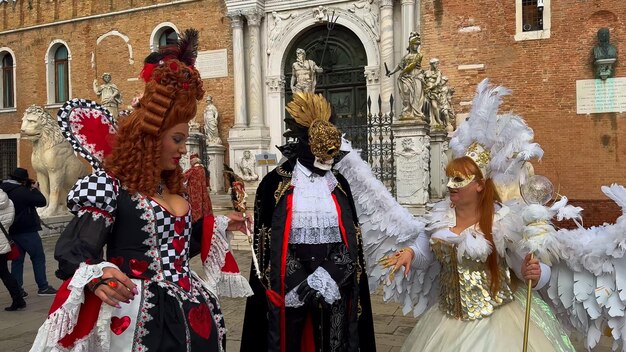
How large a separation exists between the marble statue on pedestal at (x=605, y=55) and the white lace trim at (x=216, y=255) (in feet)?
42.1

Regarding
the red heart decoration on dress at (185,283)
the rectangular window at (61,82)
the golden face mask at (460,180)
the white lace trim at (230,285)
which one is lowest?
the white lace trim at (230,285)

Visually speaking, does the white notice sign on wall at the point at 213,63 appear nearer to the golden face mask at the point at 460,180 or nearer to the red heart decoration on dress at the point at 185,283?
the golden face mask at the point at 460,180

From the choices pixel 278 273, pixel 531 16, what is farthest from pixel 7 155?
pixel 278 273

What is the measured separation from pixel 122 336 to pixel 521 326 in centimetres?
210

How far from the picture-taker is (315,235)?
3.20 metres

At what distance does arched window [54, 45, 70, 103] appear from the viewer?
66.6ft

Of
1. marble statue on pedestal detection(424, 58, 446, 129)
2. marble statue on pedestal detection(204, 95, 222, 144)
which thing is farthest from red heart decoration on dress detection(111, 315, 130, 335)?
marble statue on pedestal detection(204, 95, 222, 144)

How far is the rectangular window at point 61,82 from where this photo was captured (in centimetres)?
2035

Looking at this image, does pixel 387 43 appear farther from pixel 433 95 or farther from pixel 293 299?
pixel 293 299

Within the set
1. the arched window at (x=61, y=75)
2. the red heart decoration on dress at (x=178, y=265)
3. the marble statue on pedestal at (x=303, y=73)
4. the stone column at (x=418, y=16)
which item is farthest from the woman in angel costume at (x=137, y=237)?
the arched window at (x=61, y=75)

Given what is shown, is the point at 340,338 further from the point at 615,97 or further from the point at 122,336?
the point at 615,97

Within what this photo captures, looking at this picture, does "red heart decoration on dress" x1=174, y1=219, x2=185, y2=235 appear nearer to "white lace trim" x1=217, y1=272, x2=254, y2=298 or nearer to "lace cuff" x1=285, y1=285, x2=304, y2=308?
"white lace trim" x1=217, y1=272, x2=254, y2=298

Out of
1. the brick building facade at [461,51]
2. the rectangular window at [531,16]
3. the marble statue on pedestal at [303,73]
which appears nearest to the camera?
the brick building facade at [461,51]

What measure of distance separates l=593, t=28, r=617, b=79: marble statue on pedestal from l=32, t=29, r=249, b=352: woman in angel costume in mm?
12901
